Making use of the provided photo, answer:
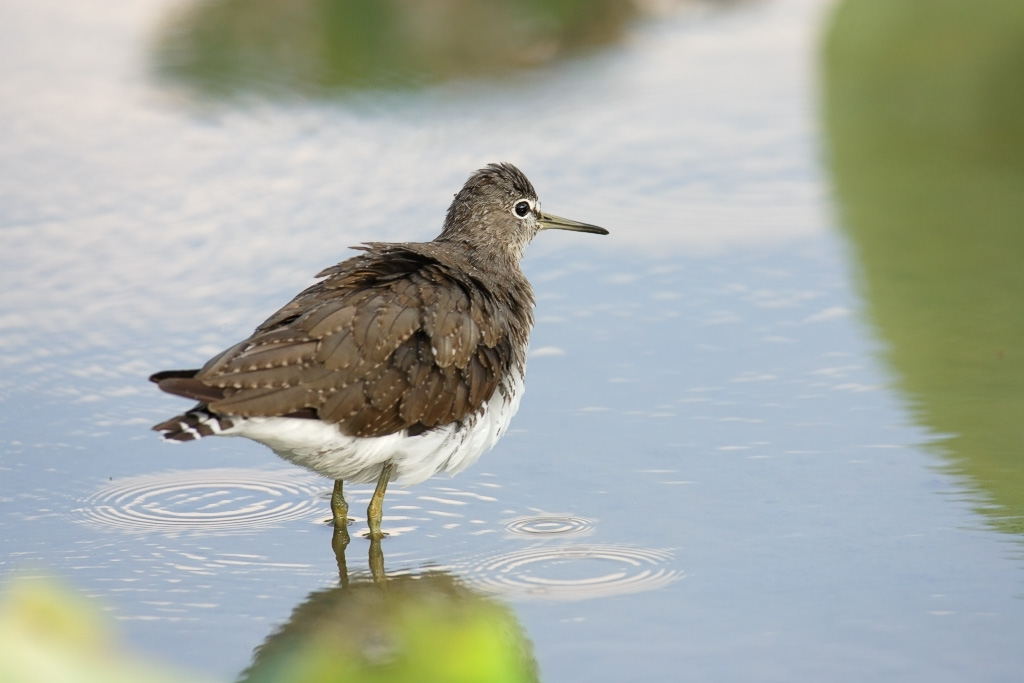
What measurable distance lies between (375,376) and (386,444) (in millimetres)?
265

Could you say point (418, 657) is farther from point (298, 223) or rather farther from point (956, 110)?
point (956, 110)

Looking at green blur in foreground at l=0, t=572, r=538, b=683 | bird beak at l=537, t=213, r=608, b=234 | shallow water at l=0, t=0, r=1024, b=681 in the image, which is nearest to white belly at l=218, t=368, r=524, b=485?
shallow water at l=0, t=0, r=1024, b=681

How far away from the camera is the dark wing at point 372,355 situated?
4.90m

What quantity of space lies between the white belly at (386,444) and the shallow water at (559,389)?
0.84 ft

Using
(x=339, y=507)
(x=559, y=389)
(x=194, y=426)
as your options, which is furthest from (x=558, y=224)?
(x=194, y=426)

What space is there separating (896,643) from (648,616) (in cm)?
78

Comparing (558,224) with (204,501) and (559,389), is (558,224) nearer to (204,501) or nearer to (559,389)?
(559,389)

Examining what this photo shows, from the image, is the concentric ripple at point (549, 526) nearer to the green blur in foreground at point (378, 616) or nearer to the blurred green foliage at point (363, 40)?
the green blur in foreground at point (378, 616)

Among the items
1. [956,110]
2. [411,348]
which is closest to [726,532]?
[411,348]

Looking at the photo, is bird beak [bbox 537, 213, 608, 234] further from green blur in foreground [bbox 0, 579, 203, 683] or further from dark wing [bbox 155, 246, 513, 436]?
green blur in foreground [bbox 0, 579, 203, 683]

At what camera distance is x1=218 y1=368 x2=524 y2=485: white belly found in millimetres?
4953

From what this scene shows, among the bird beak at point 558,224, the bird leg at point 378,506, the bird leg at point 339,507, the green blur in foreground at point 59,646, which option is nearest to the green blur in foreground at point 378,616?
the bird leg at point 378,506

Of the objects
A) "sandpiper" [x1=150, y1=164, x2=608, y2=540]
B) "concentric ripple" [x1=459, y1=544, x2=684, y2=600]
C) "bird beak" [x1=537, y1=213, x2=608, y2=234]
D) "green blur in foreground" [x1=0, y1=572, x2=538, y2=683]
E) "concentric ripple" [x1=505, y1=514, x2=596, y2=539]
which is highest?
"bird beak" [x1=537, y1=213, x2=608, y2=234]

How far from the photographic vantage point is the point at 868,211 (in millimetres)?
8875
